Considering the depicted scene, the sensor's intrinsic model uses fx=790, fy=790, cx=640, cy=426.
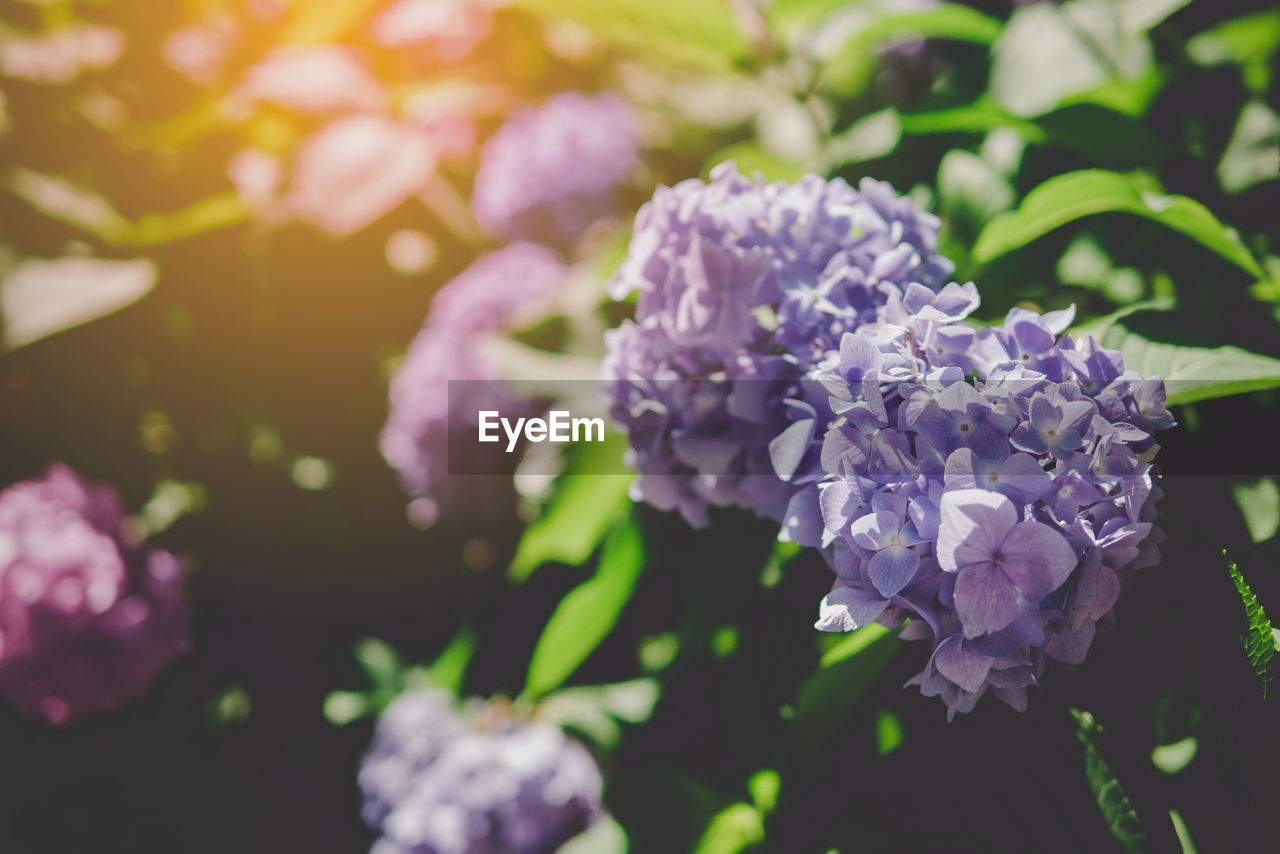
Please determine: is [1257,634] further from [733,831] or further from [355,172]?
[355,172]

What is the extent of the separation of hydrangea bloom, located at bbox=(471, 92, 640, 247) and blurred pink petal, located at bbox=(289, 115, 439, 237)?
0.13m

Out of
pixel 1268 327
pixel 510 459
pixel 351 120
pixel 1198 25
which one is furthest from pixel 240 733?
pixel 1198 25

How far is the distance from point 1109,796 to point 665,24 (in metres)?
0.78

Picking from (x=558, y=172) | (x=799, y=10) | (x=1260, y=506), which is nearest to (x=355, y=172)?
(x=558, y=172)

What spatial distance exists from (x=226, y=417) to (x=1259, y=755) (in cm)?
139

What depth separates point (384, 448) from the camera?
1.24m

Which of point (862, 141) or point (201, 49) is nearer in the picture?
point (862, 141)

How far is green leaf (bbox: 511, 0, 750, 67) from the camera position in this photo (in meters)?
0.80

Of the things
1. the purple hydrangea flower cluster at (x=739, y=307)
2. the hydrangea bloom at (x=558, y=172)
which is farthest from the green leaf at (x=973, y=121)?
the hydrangea bloom at (x=558, y=172)

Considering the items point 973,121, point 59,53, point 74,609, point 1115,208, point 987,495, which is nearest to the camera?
point 987,495

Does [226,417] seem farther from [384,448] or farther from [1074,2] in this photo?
[1074,2]

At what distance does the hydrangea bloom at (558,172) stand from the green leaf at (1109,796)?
1.06 meters

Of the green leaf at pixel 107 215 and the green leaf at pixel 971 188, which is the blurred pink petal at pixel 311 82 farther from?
the green leaf at pixel 971 188

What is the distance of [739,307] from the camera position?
558mm
